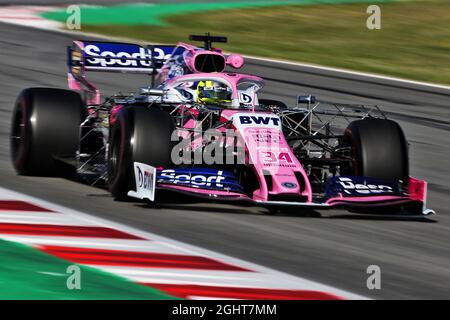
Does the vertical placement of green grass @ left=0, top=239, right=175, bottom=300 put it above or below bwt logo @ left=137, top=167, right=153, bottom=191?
below

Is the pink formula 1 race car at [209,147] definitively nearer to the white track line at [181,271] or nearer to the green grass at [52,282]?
the white track line at [181,271]

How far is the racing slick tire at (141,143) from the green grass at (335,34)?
1433 centimetres

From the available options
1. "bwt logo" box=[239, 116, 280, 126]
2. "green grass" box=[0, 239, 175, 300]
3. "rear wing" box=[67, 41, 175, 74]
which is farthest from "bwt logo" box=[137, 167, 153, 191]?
"rear wing" box=[67, 41, 175, 74]

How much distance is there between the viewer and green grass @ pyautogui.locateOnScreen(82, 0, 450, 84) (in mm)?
25578

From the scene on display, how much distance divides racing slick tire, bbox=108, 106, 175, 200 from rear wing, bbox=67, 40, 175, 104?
2.88 m

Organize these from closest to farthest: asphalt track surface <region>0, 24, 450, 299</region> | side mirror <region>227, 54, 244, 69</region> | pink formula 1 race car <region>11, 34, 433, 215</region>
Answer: asphalt track surface <region>0, 24, 450, 299</region> < pink formula 1 race car <region>11, 34, 433, 215</region> < side mirror <region>227, 54, 244, 69</region>

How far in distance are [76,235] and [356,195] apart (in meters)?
2.76

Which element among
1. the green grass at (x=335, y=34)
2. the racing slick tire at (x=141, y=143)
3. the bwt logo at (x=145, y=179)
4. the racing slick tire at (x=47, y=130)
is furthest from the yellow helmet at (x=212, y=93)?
the green grass at (x=335, y=34)

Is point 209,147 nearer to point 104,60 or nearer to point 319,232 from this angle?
point 319,232

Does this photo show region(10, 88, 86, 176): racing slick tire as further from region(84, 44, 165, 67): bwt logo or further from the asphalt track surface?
region(84, 44, 165, 67): bwt logo

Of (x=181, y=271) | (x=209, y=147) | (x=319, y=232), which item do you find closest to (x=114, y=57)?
(x=209, y=147)

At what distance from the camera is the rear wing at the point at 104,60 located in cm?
1364

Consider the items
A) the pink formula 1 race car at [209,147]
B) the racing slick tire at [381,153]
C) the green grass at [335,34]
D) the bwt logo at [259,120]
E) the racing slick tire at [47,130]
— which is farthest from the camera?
the green grass at [335,34]
